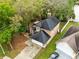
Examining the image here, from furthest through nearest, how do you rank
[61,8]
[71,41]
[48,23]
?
[61,8] < [48,23] < [71,41]

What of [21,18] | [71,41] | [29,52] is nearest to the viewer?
[71,41]

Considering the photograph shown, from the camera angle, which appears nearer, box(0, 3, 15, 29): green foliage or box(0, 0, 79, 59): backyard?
box(0, 0, 79, 59): backyard

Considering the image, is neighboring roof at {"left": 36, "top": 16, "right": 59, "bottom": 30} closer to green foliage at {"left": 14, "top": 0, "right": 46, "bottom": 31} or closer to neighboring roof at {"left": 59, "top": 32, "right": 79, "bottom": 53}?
green foliage at {"left": 14, "top": 0, "right": 46, "bottom": 31}

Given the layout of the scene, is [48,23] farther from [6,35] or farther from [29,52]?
[6,35]

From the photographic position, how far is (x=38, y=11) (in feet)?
108

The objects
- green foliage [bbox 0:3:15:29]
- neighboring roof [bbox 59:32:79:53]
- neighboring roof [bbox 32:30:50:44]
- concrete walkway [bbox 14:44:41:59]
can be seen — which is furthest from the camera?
green foliage [bbox 0:3:15:29]

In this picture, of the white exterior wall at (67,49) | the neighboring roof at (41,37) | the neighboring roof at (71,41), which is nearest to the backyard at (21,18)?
the neighboring roof at (41,37)

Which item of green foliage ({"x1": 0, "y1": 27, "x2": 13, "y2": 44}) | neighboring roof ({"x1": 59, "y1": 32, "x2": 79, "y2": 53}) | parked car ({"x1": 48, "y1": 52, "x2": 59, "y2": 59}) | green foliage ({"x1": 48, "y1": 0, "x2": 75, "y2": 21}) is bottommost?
parked car ({"x1": 48, "y1": 52, "x2": 59, "y2": 59})

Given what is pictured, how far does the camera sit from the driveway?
2962cm

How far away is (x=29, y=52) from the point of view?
30250 millimetres

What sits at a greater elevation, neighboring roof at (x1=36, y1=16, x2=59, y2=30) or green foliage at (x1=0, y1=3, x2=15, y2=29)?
green foliage at (x1=0, y1=3, x2=15, y2=29)

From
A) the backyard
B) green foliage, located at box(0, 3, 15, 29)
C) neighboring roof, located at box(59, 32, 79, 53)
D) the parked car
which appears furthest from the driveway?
green foliage, located at box(0, 3, 15, 29)

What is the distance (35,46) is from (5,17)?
7.30 meters

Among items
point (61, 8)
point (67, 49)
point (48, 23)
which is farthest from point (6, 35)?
point (61, 8)
